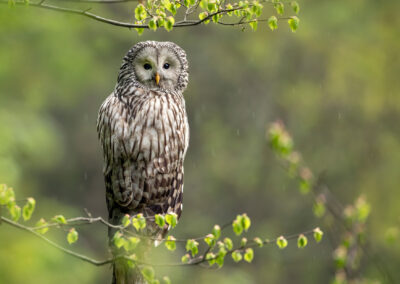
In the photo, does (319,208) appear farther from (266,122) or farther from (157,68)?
(266,122)

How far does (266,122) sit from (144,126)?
10.1 meters

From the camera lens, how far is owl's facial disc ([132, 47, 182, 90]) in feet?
16.8

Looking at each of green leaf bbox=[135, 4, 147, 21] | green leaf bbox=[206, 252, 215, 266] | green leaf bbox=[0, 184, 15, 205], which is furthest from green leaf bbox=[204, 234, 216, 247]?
green leaf bbox=[135, 4, 147, 21]

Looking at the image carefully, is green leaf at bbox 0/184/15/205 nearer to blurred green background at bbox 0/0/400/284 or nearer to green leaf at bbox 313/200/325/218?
green leaf at bbox 313/200/325/218

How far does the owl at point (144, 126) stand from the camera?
5.18 meters

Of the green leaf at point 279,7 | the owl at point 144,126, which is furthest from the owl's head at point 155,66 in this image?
the green leaf at point 279,7

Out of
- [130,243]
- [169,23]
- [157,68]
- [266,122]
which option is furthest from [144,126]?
[266,122]

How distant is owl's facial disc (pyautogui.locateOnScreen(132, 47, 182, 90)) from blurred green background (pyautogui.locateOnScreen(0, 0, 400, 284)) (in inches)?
324

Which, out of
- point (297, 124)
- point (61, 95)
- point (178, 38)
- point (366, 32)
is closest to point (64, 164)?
point (61, 95)

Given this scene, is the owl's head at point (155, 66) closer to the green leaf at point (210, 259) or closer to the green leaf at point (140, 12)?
the green leaf at point (140, 12)

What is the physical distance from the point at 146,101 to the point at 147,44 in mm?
370

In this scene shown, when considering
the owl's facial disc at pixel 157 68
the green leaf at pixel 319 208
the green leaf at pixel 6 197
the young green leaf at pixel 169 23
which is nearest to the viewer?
the green leaf at pixel 319 208

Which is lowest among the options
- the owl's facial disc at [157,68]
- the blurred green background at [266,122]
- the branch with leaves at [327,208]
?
the branch with leaves at [327,208]

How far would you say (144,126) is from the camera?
17.1 ft
